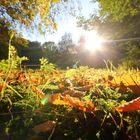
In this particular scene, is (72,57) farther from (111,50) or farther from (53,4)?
(53,4)

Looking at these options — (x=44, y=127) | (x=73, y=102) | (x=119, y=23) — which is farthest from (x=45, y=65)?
(x=119, y=23)

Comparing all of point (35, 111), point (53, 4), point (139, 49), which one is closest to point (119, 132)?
point (35, 111)

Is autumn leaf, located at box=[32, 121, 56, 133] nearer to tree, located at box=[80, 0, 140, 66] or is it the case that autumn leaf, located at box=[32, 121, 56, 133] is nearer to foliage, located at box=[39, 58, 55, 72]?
foliage, located at box=[39, 58, 55, 72]

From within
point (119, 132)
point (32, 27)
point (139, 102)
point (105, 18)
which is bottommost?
point (119, 132)

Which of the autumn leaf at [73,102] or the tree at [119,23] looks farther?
the tree at [119,23]

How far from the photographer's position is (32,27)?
10641 millimetres

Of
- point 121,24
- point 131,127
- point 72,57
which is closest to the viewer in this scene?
point 131,127

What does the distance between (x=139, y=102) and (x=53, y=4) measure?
8.34 m

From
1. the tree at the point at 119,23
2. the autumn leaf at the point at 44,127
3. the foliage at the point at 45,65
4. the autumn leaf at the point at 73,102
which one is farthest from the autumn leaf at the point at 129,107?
the tree at the point at 119,23

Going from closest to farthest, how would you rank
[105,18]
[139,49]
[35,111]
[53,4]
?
[35,111], [53,4], [139,49], [105,18]

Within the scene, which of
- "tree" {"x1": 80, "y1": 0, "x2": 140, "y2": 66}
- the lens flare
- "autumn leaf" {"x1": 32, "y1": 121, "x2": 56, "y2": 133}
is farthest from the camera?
the lens flare

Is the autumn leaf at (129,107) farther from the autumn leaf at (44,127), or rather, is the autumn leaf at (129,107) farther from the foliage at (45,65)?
the foliage at (45,65)

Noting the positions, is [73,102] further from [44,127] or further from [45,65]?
[45,65]

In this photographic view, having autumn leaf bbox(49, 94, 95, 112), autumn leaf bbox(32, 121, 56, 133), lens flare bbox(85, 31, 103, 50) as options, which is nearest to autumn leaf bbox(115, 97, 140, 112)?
autumn leaf bbox(49, 94, 95, 112)
